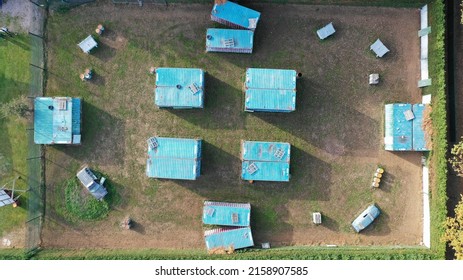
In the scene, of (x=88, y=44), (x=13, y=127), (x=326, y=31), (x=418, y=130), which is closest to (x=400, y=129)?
(x=418, y=130)

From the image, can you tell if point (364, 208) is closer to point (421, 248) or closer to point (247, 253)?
point (421, 248)

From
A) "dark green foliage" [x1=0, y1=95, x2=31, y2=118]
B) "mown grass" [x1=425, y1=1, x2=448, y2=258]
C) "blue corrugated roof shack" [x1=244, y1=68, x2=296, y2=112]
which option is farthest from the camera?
"dark green foliage" [x1=0, y1=95, x2=31, y2=118]

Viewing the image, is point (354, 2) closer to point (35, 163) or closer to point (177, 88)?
point (177, 88)

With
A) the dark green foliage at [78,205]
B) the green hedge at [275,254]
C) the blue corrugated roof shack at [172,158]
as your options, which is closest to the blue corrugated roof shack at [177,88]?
the blue corrugated roof shack at [172,158]

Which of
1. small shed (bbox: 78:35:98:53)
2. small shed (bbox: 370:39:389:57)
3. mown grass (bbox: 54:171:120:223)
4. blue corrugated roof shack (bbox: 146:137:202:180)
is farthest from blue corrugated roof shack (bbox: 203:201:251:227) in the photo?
small shed (bbox: 370:39:389:57)

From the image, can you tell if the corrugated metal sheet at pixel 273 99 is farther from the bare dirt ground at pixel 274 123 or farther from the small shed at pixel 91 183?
the small shed at pixel 91 183

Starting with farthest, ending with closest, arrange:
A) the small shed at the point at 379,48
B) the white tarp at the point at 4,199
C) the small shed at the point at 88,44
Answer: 1. the small shed at the point at 88,44
2. the small shed at the point at 379,48
3. the white tarp at the point at 4,199

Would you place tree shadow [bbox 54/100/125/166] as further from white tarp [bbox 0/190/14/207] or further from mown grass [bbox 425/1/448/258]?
mown grass [bbox 425/1/448/258]
